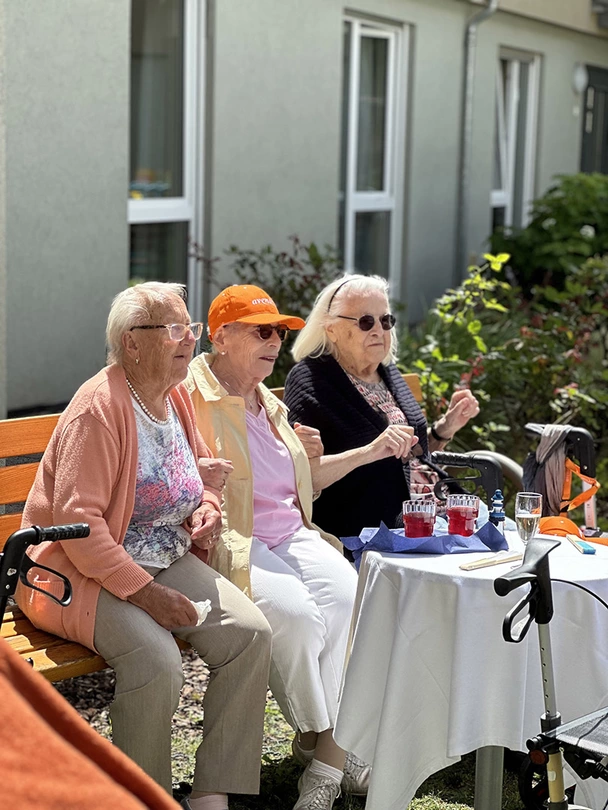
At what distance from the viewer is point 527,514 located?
3498 millimetres

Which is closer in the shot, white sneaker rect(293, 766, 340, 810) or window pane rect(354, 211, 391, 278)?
white sneaker rect(293, 766, 340, 810)

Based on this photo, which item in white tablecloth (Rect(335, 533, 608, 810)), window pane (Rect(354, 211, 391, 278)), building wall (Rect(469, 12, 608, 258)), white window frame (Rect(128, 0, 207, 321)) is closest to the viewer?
white tablecloth (Rect(335, 533, 608, 810))

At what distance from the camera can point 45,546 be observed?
11.1 feet

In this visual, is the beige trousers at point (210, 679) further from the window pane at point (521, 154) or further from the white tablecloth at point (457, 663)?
the window pane at point (521, 154)

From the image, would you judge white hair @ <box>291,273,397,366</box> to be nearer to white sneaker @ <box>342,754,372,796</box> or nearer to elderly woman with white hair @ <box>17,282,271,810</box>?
elderly woman with white hair @ <box>17,282,271,810</box>

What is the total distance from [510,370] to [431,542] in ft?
12.5

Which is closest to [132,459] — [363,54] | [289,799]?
→ [289,799]

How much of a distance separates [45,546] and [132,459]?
361 millimetres

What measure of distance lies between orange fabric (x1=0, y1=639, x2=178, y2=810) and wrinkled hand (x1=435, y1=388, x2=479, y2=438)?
11.0ft

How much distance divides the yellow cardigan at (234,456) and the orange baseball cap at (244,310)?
0.15 meters

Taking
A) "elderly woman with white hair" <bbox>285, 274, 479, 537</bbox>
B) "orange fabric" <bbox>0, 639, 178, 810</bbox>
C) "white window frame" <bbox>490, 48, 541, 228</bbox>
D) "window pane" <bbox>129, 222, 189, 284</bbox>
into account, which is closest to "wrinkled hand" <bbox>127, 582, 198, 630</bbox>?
"elderly woman with white hair" <bbox>285, 274, 479, 537</bbox>

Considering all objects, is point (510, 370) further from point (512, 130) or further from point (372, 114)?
point (512, 130)

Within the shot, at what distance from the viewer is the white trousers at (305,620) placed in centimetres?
361

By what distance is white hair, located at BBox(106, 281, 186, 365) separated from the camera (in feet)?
11.5
